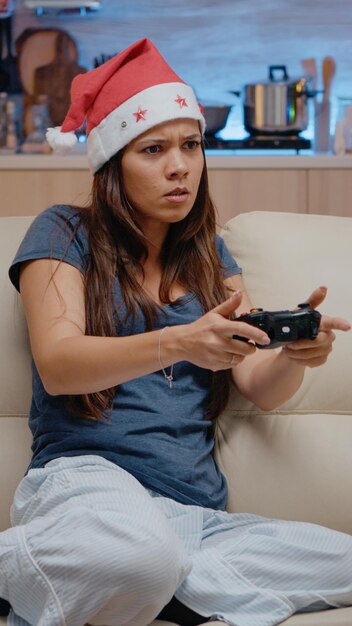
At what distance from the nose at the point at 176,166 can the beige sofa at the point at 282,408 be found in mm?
276

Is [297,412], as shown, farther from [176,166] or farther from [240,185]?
[240,185]

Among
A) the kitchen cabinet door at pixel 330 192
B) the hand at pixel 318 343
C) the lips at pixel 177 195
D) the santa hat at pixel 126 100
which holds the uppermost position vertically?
the santa hat at pixel 126 100

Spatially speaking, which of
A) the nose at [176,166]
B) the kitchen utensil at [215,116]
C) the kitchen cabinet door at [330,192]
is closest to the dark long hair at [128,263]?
the nose at [176,166]

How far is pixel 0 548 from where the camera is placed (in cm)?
148

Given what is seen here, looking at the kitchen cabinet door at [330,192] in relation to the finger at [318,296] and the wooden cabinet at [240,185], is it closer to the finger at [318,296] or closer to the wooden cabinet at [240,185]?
the wooden cabinet at [240,185]

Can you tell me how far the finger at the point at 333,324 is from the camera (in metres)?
1.53

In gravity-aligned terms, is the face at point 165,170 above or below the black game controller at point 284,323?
above

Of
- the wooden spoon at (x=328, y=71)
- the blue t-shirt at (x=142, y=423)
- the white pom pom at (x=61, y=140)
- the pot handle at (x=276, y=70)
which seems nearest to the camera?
the blue t-shirt at (x=142, y=423)

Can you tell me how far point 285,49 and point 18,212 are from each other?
1.34m

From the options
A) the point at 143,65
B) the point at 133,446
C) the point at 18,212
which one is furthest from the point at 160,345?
the point at 18,212

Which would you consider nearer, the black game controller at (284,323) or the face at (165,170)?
the black game controller at (284,323)

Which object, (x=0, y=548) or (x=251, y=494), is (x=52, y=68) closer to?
(x=251, y=494)

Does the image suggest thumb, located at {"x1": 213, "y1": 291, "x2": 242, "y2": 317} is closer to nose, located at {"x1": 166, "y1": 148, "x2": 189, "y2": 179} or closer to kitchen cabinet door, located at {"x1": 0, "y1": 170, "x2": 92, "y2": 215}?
nose, located at {"x1": 166, "y1": 148, "x2": 189, "y2": 179}

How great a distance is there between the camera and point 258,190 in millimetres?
3328
